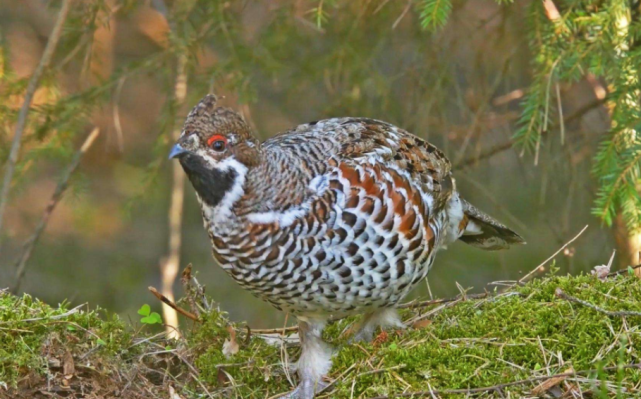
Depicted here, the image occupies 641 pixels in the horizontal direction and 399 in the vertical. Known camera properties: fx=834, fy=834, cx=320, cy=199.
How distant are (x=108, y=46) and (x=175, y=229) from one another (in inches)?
120

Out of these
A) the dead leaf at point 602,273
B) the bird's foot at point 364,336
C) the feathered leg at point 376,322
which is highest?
the dead leaf at point 602,273

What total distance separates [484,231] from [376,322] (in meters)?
1.02

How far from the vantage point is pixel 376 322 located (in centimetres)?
425

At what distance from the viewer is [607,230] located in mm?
5703

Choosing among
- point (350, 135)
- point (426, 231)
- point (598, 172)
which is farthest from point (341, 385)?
point (598, 172)

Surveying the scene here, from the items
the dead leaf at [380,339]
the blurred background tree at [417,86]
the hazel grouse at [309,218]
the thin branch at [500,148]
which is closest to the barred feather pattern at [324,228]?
the hazel grouse at [309,218]

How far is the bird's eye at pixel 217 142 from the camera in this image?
11.3 ft

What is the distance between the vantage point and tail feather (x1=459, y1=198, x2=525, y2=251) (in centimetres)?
474

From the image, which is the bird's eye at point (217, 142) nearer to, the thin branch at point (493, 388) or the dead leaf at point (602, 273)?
the thin branch at point (493, 388)

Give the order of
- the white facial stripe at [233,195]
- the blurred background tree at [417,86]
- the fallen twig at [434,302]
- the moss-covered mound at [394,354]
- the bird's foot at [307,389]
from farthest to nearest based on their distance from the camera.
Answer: the fallen twig at [434,302] < the blurred background tree at [417,86] < the bird's foot at [307,389] < the white facial stripe at [233,195] < the moss-covered mound at [394,354]

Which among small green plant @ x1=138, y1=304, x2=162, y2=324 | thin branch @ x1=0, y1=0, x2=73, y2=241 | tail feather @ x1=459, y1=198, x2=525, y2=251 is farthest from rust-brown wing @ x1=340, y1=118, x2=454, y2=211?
thin branch @ x1=0, y1=0, x2=73, y2=241

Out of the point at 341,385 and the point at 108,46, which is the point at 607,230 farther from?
the point at 108,46

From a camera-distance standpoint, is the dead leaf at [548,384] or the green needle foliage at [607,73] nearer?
the dead leaf at [548,384]

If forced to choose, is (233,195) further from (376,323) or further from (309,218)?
(376,323)
